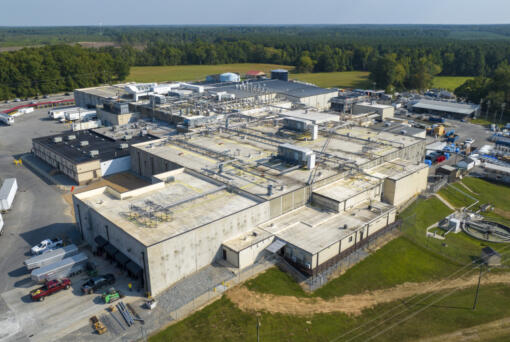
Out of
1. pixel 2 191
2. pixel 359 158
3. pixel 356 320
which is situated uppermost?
pixel 359 158

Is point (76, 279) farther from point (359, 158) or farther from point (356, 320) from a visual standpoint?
point (359, 158)

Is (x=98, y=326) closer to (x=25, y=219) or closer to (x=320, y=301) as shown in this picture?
(x=320, y=301)

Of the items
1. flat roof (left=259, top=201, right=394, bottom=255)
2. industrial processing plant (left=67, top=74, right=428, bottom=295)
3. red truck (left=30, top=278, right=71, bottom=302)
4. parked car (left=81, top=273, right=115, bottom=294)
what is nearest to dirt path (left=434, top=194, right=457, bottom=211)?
industrial processing plant (left=67, top=74, right=428, bottom=295)

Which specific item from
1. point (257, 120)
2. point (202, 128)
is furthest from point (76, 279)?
point (257, 120)

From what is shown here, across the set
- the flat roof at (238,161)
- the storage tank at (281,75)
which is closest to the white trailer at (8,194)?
the flat roof at (238,161)

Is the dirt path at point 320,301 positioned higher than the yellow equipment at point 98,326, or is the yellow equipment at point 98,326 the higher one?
the yellow equipment at point 98,326

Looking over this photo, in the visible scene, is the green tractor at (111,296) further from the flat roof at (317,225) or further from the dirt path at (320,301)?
the flat roof at (317,225)
